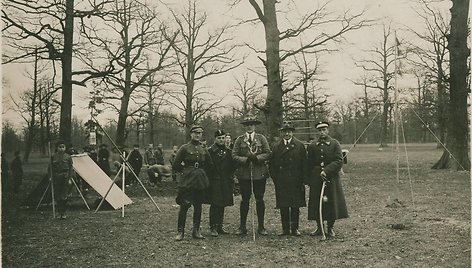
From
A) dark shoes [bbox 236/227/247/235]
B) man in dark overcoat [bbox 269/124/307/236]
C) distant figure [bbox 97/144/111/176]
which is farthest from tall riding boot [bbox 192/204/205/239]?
distant figure [bbox 97/144/111/176]

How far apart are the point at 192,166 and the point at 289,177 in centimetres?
168

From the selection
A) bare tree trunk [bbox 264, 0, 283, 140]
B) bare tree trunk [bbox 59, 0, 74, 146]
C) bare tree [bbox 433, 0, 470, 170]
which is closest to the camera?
bare tree trunk [bbox 59, 0, 74, 146]

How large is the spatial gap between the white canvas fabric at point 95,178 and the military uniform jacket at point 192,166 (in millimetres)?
4498

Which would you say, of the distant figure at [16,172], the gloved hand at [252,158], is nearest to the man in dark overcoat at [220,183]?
the gloved hand at [252,158]

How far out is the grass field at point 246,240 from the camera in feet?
21.4

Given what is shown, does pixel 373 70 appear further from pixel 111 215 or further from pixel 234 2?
pixel 111 215

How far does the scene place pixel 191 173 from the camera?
8.09 meters

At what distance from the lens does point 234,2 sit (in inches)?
756

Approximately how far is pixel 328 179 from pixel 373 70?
150ft

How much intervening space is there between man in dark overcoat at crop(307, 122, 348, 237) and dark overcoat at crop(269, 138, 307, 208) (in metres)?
0.19

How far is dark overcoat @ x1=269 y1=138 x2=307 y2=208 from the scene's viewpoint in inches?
320

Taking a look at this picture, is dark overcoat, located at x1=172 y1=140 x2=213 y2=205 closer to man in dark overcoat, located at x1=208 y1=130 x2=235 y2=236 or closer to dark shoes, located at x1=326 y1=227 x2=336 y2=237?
man in dark overcoat, located at x1=208 y1=130 x2=235 y2=236

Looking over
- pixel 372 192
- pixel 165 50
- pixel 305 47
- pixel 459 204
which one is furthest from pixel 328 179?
pixel 165 50

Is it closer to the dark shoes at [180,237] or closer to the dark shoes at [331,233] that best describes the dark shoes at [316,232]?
the dark shoes at [331,233]
